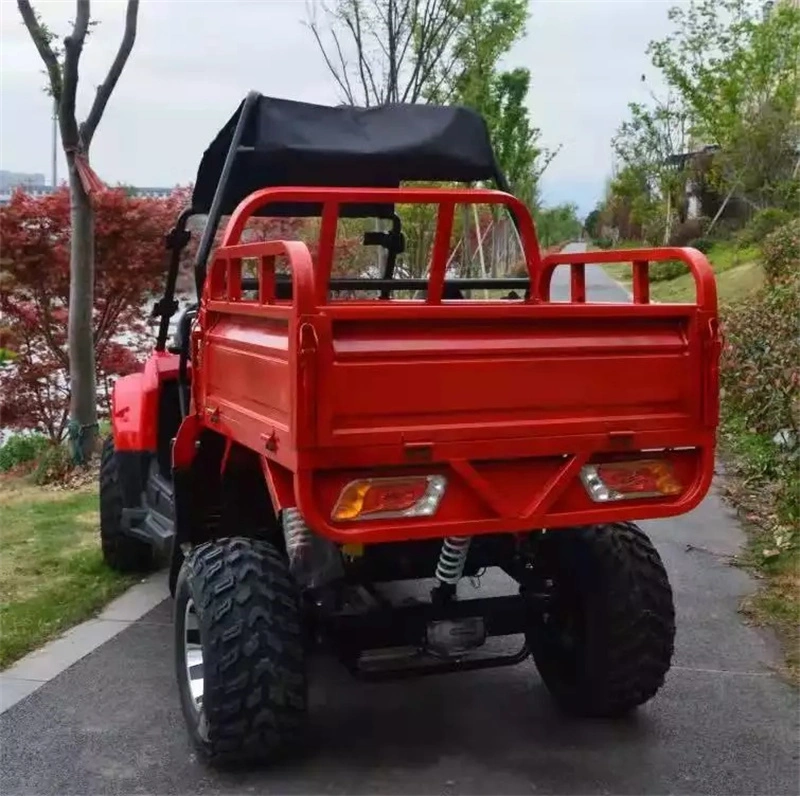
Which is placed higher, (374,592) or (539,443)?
(539,443)

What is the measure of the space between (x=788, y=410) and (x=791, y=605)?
2521 millimetres

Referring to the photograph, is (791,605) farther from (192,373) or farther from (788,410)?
(192,373)

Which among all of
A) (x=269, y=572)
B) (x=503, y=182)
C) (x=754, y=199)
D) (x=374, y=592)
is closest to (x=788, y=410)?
(x=503, y=182)

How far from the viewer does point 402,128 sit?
4949 mm

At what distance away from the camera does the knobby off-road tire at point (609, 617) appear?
A: 3.95 m

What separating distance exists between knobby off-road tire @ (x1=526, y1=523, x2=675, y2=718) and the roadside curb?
1.98 m

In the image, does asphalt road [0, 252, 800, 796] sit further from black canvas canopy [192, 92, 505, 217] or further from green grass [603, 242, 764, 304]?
green grass [603, 242, 764, 304]

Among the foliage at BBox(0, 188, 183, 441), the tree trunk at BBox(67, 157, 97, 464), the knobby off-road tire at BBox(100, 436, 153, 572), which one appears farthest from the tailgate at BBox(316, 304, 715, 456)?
the foliage at BBox(0, 188, 183, 441)

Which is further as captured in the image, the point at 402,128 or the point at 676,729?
the point at 402,128

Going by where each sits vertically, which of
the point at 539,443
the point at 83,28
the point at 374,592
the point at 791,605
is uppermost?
the point at 83,28

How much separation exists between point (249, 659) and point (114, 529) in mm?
2559

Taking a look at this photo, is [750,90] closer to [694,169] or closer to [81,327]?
[694,169]

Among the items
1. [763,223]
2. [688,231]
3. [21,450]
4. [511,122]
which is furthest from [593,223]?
[21,450]

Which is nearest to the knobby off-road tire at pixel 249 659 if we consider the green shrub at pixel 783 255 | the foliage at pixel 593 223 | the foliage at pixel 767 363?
the foliage at pixel 767 363
